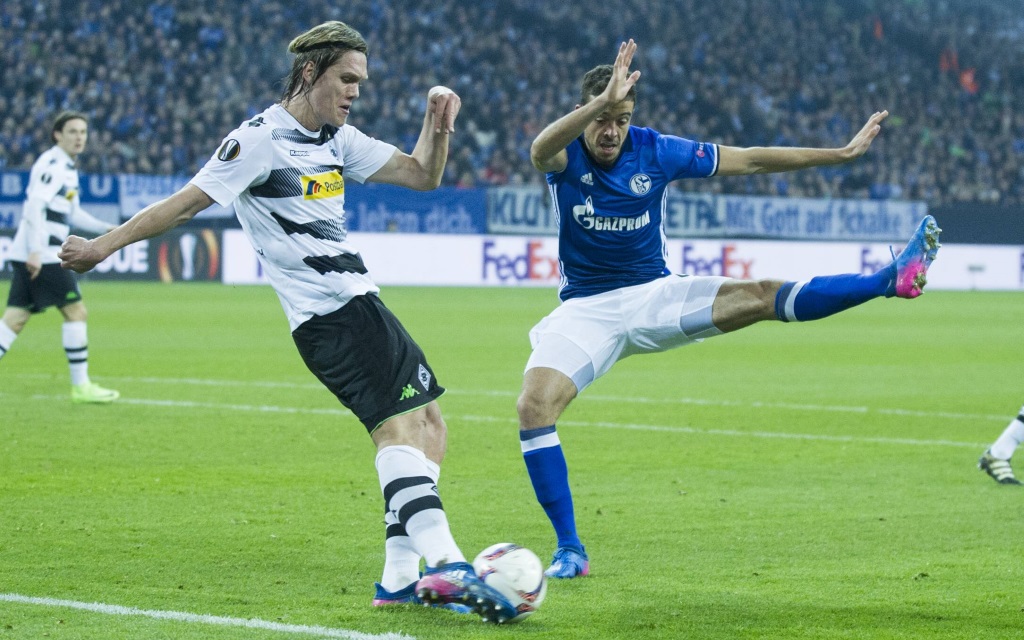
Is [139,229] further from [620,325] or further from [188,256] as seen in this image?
[188,256]

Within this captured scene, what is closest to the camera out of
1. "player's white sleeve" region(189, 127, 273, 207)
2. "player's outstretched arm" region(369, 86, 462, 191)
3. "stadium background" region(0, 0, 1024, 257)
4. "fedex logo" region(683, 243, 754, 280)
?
"player's white sleeve" region(189, 127, 273, 207)

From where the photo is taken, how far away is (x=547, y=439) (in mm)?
5816

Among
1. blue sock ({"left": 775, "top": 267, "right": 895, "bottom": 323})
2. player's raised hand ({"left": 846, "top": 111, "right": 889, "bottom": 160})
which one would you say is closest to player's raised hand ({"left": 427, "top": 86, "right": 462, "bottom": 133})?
blue sock ({"left": 775, "top": 267, "right": 895, "bottom": 323})

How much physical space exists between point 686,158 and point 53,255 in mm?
6578

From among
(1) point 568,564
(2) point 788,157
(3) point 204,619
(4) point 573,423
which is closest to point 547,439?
(1) point 568,564

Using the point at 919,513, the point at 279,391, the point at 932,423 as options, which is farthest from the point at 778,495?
the point at 279,391

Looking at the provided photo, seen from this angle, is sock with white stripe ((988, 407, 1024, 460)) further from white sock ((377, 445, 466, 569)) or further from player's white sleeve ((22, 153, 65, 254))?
player's white sleeve ((22, 153, 65, 254))

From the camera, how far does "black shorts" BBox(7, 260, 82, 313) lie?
11164 mm

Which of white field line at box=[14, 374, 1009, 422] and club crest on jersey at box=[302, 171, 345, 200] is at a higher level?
club crest on jersey at box=[302, 171, 345, 200]

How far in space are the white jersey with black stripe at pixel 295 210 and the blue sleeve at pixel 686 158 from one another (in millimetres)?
1847

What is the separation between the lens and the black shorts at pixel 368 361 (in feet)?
15.7

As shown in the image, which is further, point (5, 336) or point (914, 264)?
point (5, 336)

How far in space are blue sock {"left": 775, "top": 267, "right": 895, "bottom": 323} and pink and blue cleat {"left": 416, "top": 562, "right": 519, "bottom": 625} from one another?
1891mm

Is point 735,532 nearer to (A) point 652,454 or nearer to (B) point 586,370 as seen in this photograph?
(B) point 586,370
